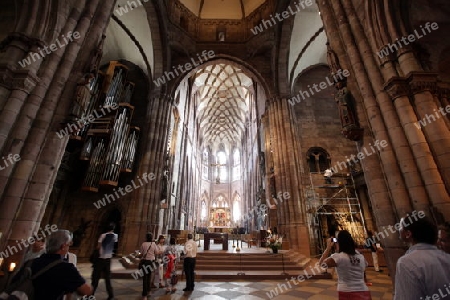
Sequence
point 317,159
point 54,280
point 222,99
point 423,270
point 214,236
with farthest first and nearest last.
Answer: point 222,99
point 317,159
point 214,236
point 54,280
point 423,270

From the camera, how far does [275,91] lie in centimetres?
1464

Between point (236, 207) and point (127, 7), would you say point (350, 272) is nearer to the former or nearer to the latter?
point (127, 7)

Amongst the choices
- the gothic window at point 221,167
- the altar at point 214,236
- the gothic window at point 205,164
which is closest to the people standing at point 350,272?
A: the altar at point 214,236

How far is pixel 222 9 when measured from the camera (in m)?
17.3

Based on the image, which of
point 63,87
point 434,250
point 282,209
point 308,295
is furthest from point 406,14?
point 282,209

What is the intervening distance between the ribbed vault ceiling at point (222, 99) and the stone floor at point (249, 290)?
768 inches

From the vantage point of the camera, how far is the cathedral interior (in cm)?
411

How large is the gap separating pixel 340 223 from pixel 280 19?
42.3 feet

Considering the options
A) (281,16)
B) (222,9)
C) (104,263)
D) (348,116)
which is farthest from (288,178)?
(222,9)

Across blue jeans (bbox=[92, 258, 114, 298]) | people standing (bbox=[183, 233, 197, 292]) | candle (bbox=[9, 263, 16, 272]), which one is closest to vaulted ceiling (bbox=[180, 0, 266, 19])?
people standing (bbox=[183, 233, 197, 292])

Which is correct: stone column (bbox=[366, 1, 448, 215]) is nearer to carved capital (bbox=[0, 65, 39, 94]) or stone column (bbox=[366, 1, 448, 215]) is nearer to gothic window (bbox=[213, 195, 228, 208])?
carved capital (bbox=[0, 65, 39, 94])

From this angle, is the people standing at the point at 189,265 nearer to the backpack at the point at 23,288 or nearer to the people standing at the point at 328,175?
the backpack at the point at 23,288

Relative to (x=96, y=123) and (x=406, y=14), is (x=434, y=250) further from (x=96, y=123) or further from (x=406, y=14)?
(x=96, y=123)

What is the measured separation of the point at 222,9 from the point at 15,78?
17.0 m
